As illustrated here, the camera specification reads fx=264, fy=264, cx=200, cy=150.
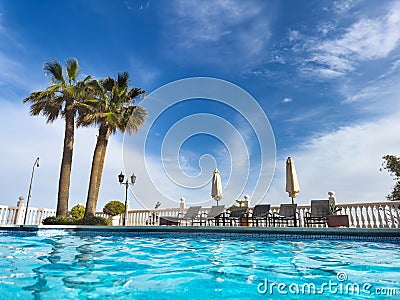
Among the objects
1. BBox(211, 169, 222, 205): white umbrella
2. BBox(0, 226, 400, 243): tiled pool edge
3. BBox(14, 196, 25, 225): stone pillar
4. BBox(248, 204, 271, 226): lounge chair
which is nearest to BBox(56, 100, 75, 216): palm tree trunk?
BBox(14, 196, 25, 225): stone pillar

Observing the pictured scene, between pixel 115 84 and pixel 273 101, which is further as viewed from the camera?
pixel 115 84

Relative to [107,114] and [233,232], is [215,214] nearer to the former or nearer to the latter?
[233,232]

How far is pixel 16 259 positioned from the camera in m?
3.63

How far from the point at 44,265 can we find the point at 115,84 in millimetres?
11857

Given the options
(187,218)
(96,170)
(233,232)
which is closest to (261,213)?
(233,232)

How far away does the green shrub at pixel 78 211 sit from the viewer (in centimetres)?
1343

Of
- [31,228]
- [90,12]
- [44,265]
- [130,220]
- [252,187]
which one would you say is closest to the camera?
[44,265]

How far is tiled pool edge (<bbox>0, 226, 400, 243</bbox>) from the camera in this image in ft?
20.0

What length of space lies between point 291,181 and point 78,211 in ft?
35.0

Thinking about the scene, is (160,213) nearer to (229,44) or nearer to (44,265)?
(229,44)

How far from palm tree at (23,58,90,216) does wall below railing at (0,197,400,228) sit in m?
1.71

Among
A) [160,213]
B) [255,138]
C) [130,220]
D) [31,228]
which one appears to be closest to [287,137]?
[255,138]

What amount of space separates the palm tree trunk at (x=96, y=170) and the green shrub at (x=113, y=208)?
2.58 feet

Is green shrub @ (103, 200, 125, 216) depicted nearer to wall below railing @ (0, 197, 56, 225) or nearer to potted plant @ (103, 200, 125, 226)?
potted plant @ (103, 200, 125, 226)
